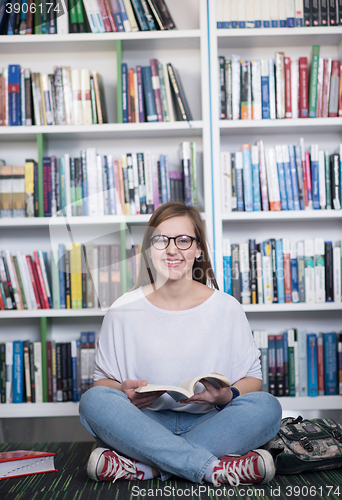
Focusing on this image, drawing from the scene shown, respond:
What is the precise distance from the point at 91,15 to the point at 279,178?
1043 millimetres

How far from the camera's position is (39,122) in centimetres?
195

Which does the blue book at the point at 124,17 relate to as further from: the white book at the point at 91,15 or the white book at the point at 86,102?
the white book at the point at 86,102

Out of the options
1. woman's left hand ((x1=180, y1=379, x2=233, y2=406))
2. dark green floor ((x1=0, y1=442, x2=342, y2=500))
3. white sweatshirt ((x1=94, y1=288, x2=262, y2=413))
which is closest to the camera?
dark green floor ((x1=0, y1=442, x2=342, y2=500))

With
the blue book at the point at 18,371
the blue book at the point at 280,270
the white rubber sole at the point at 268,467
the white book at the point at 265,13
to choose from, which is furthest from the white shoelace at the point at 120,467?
the white book at the point at 265,13

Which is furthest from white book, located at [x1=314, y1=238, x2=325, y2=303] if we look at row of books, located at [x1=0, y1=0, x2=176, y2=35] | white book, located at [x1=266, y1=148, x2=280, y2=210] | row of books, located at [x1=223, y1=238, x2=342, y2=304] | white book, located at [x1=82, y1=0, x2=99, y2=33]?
white book, located at [x1=82, y1=0, x2=99, y2=33]

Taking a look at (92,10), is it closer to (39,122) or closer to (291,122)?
(39,122)

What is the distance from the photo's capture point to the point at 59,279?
1.93 metres

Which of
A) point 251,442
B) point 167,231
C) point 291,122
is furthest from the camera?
point 291,122

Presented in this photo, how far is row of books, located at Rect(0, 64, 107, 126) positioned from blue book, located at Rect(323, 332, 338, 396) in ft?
4.40

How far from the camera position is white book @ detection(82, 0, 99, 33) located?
192 cm

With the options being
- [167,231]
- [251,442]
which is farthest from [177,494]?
[167,231]

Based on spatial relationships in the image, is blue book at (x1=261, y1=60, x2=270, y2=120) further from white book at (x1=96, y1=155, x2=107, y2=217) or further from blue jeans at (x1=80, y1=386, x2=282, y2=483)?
blue jeans at (x1=80, y1=386, x2=282, y2=483)

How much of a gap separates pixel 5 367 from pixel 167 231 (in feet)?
3.39

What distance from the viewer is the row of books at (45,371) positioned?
1920mm
